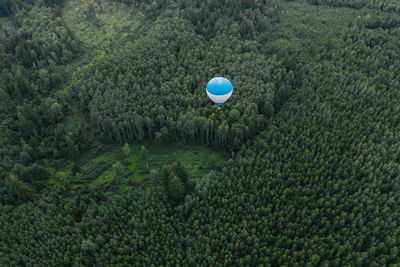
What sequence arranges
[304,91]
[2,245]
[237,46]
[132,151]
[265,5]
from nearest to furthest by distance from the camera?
1. [2,245]
2. [132,151]
3. [304,91]
4. [237,46]
5. [265,5]

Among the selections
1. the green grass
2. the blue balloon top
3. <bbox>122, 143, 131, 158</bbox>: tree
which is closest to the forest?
the green grass

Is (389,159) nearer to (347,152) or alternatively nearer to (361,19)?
(347,152)

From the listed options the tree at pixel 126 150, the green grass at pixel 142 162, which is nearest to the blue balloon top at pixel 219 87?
the green grass at pixel 142 162

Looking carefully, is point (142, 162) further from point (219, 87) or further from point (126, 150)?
point (219, 87)

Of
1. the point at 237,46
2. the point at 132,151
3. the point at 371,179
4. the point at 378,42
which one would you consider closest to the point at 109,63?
the point at 132,151

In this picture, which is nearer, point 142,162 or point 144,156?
point 144,156

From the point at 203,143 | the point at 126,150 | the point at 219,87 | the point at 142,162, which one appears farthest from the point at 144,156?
the point at 219,87

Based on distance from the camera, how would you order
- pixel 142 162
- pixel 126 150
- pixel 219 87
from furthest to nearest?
pixel 142 162 < pixel 126 150 < pixel 219 87

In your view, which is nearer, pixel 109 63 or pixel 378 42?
pixel 109 63

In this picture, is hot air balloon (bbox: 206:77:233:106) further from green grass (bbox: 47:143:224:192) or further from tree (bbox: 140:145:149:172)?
tree (bbox: 140:145:149:172)
